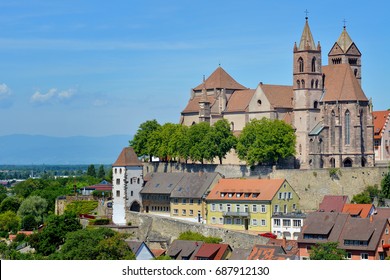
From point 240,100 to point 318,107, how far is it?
42.4 ft

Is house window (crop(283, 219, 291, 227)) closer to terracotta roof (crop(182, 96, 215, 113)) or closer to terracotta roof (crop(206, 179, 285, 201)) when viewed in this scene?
terracotta roof (crop(206, 179, 285, 201))

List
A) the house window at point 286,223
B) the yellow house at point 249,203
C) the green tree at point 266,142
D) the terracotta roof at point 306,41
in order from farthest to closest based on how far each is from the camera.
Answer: the terracotta roof at point 306,41 < the green tree at point 266,142 < the yellow house at point 249,203 < the house window at point 286,223

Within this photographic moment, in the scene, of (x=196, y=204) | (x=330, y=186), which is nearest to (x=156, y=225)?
(x=196, y=204)

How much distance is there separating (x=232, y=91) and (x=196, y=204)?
27.9 metres

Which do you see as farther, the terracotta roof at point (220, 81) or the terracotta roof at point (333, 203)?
the terracotta roof at point (220, 81)

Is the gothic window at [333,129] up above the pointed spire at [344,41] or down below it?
below

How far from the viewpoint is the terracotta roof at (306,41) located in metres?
90.6

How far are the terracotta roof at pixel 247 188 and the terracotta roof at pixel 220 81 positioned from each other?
2722cm

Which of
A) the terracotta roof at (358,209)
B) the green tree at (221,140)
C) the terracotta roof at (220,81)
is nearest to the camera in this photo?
the terracotta roof at (358,209)

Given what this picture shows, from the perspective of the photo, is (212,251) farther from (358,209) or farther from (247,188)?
(247,188)

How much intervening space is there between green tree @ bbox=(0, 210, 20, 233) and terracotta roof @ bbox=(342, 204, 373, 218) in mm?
41833

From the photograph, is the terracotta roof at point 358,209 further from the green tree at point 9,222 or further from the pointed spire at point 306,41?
the green tree at point 9,222

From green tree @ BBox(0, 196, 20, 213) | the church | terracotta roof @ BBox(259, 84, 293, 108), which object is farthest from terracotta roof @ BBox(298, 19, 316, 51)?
green tree @ BBox(0, 196, 20, 213)

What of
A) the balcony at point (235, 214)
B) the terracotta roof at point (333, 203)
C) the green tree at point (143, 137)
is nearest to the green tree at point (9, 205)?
the green tree at point (143, 137)
